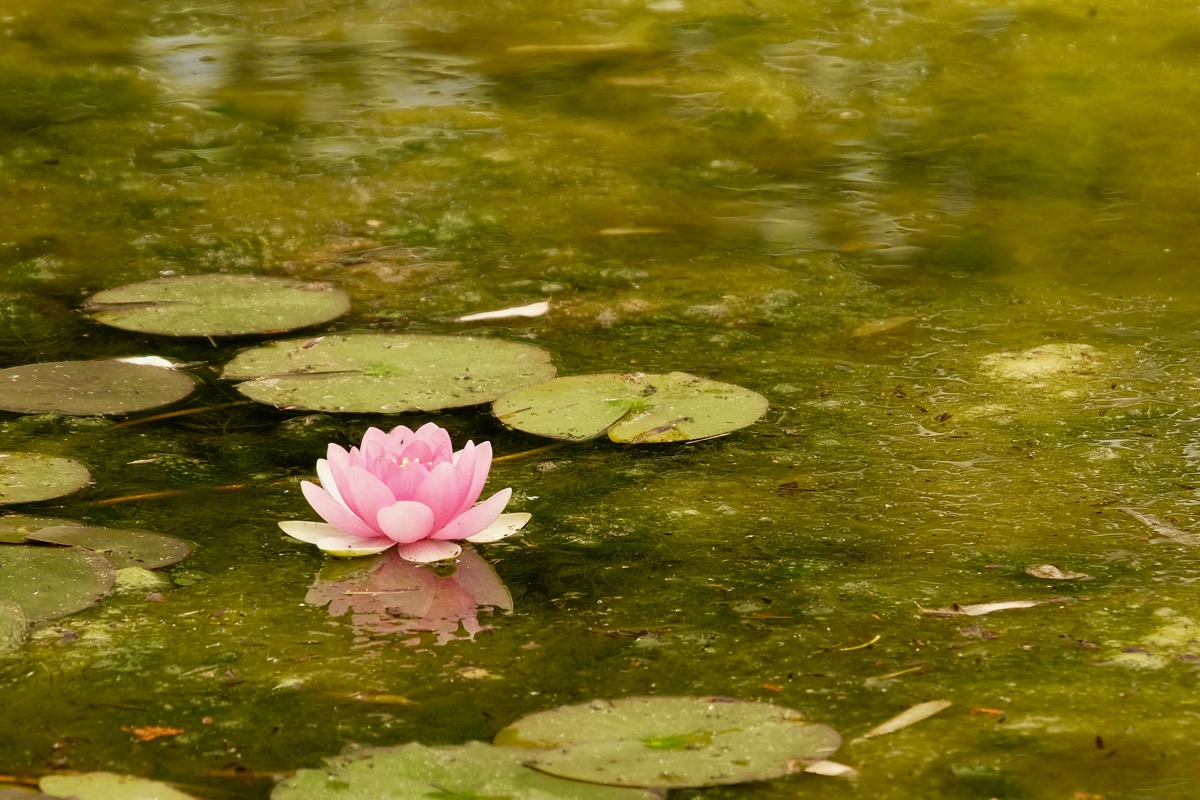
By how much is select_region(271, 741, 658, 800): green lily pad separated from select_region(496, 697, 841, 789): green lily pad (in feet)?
0.04

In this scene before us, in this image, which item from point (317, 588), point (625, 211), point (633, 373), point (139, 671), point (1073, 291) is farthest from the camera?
point (625, 211)

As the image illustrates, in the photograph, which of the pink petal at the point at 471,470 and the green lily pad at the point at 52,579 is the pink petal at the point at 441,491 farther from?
the green lily pad at the point at 52,579

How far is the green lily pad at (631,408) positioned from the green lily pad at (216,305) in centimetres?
51

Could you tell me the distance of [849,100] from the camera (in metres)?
3.79

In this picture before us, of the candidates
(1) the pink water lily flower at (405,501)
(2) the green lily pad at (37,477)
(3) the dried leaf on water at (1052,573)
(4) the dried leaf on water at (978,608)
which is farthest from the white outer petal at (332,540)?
(3) the dried leaf on water at (1052,573)

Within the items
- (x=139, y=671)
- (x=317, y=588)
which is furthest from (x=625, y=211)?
(x=139, y=671)

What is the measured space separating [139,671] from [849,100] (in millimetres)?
2821

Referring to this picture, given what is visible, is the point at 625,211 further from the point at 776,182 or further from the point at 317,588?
the point at 317,588

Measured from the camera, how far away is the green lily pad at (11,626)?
143 centimetres

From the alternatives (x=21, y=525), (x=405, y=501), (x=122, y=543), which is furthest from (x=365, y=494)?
(x=21, y=525)

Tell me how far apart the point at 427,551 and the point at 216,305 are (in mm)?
961

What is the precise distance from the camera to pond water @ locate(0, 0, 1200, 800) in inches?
53.4

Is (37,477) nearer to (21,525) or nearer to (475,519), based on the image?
(21,525)

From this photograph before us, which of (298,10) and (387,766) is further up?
(298,10)
